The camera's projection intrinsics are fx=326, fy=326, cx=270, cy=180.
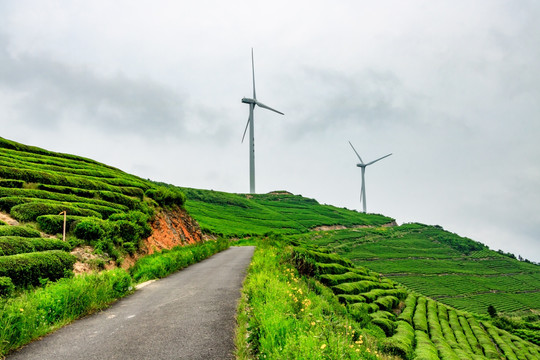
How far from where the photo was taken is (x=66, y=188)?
2978 cm

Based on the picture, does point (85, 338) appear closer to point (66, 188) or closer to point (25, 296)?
point (25, 296)

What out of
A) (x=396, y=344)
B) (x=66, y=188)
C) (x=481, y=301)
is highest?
(x=66, y=188)

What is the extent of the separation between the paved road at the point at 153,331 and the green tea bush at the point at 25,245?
634 centimetres

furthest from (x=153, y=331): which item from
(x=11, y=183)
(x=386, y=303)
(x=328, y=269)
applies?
(x=386, y=303)

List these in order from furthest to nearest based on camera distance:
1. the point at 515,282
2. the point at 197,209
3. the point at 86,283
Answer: the point at 197,209 → the point at 515,282 → the point at 86,283

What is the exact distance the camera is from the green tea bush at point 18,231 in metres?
16.9

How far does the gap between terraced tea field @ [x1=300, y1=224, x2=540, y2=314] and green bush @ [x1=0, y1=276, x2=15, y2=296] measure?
82.1 meters

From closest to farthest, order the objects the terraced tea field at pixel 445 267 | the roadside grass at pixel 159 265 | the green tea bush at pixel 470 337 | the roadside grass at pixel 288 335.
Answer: the roadside grass at pixel 288 335 → the roadside grass at pixel 159 265 → the green tea bush at pixel 470 337 → the terraced tea field at pixel 445 267

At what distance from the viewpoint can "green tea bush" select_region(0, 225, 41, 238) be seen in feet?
55.5

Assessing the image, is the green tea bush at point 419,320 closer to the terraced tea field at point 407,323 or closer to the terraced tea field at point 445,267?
the terraced tea field at point 407,323

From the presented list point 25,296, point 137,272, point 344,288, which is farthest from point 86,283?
point 344,288

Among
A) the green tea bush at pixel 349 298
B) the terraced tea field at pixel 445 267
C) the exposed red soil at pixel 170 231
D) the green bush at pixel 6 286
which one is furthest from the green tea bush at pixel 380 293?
the terraced tea field at pixel 445 267

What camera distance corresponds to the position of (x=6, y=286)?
40.1 feet

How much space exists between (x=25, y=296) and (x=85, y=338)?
129 inches
